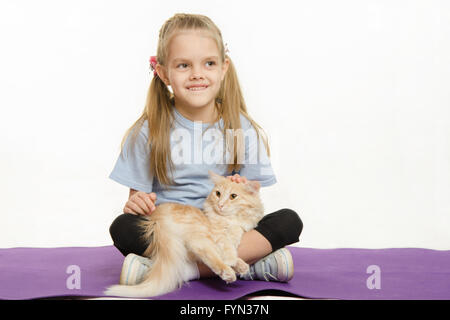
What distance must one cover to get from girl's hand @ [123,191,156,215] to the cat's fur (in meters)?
0.02

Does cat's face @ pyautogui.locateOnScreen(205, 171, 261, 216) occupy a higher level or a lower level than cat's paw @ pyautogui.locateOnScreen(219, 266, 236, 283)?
higher

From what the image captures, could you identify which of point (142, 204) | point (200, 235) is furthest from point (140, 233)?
point (200, 235)

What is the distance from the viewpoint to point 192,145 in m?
1.90

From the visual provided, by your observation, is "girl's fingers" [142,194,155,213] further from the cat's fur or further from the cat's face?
the cat's face

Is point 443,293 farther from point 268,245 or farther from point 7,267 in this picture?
point 7,267

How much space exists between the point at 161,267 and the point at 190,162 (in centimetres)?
45

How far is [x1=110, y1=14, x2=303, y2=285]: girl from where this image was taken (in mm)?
1678

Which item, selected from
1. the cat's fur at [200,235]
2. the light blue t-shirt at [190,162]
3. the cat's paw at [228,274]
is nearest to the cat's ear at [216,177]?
the cat's fur at [200,235]

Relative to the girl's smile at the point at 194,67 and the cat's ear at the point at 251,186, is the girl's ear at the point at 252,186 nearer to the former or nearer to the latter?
the cat's ear at the point at 251,186

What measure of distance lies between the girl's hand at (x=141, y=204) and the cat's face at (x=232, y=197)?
18 centimetres

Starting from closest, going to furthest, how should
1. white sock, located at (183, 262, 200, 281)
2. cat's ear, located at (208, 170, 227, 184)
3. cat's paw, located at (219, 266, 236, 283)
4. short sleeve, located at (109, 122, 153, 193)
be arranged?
cat's paw, located at (219, 266, 236, 283) < white sock, located at (183, 262, 200, 281) < cat's ear, located at (208, 170, 227, 184) < short sleeve, located at (109, 122, 153, 193)

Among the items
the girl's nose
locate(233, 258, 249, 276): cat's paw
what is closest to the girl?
the girl's nose

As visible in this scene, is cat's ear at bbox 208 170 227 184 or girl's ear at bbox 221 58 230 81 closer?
cat's ear at bbox 208 170 227 184

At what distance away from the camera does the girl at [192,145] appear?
1678 mm
